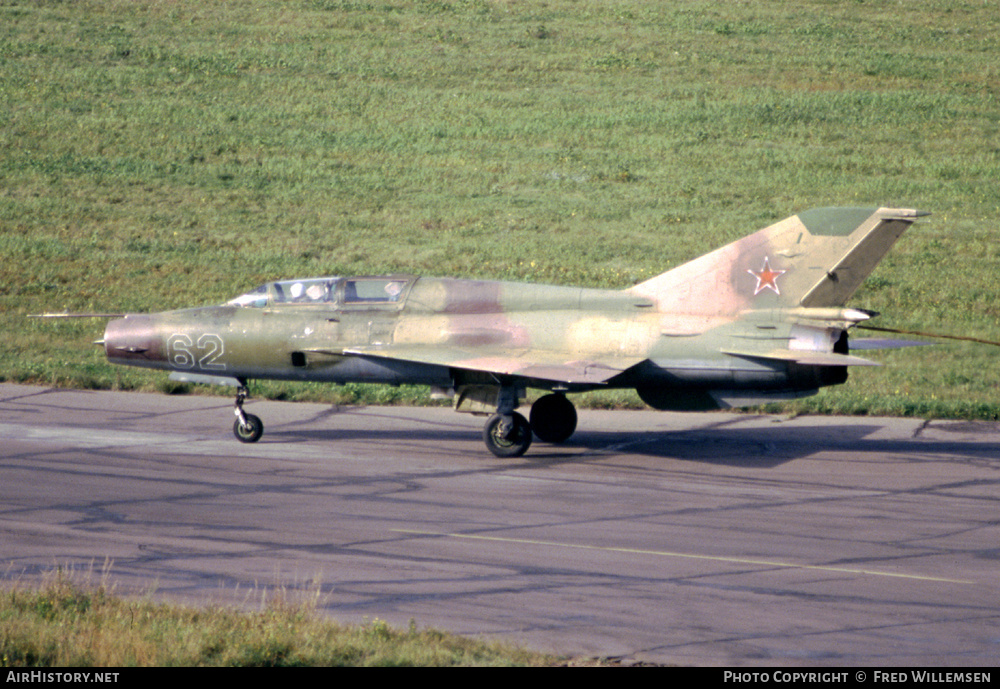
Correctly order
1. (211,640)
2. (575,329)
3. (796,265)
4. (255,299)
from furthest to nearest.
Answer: (255,299)
(575,329)
(796,265)
(211,640)

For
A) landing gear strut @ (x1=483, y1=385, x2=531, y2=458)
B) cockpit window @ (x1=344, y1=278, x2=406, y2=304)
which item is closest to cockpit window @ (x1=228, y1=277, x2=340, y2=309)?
cockpit window @ (x1=344, y1=278, x2=406, y2=304)

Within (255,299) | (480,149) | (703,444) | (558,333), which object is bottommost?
(703,444)

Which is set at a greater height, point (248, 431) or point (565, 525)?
point (248, 431)

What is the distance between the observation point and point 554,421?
674 inches

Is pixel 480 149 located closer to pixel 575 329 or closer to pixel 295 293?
pixel 295 293

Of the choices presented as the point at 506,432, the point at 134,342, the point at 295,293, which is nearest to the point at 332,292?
the point at 295,293

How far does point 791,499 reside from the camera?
13.6 metres

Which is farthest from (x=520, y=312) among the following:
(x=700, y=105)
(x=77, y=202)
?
(x=700, y=105)

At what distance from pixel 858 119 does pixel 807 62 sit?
7747 mm

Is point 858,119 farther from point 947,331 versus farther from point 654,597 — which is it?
point 654,597

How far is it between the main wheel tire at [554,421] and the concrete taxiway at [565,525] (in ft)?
0.81

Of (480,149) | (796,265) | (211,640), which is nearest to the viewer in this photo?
(211,640)

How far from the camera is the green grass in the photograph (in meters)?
7.79

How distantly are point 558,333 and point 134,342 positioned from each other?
6.40 metres
